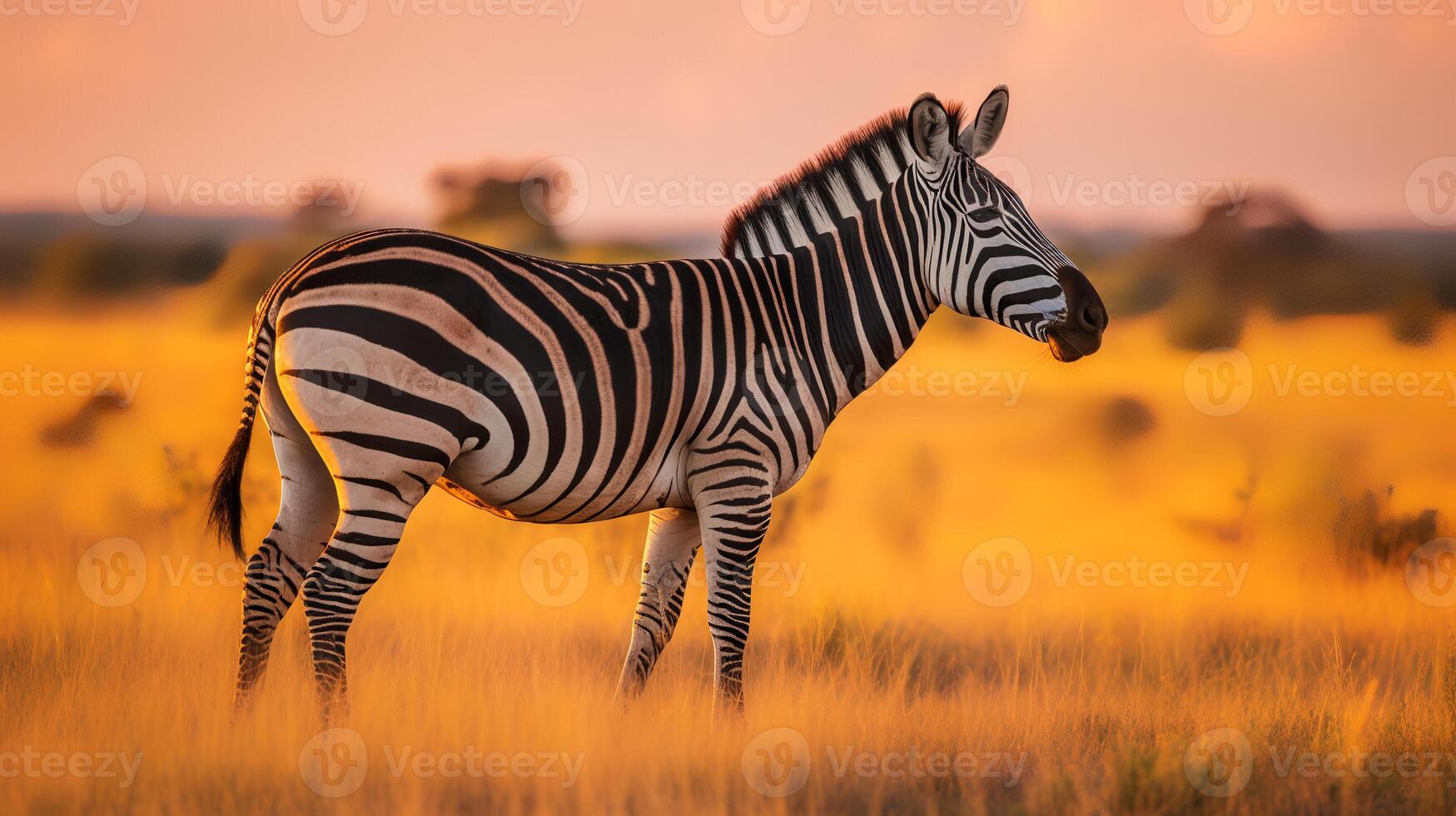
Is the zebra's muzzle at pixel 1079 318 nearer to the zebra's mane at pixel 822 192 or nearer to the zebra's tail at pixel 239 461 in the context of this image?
the zebra's mane at pixel 822 192

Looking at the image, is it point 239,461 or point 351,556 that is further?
point 239,461

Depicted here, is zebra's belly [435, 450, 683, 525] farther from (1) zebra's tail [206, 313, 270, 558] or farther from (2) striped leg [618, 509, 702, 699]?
(1) zebra's tail [206, 313, 270, 558]

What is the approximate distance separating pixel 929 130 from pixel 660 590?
342cm

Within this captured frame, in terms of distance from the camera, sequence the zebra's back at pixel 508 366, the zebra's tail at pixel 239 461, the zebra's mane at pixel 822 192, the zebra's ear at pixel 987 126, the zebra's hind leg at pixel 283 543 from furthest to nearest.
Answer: the zebra's mane at pixel 822 192, the zebra's ear at pixel 987 126, the zebra's hind leg at pixel 283 543, the zebra's tail at pixel 239 461, the zebra's back at pixel 508 366

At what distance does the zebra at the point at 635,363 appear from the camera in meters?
6.12

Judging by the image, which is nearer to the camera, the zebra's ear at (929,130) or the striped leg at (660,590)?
the zebra's ear at (929,130)

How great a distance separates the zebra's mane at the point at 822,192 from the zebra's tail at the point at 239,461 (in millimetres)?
3004

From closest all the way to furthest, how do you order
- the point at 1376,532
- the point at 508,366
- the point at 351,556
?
the point at 351,556 → the point at 508,366 → the point at 1376,532

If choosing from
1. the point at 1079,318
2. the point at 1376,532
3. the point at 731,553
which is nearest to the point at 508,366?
the point at 731,553

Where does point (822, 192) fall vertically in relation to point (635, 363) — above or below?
above

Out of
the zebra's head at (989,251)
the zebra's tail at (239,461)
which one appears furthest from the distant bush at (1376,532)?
the zebra's tail at (239,461)

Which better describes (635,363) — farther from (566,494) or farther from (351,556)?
(351,556)

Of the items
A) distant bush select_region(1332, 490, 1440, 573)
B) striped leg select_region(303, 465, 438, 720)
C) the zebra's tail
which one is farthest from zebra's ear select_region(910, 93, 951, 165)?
distant bush select_region(1332, 490, 1440, 573)

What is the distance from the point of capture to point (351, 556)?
620 cm
